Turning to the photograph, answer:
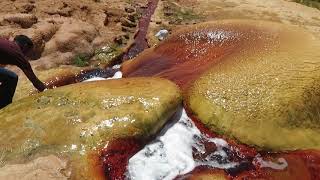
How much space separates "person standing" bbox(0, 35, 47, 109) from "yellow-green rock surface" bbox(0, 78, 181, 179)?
406 mm

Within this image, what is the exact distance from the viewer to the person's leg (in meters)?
7.50

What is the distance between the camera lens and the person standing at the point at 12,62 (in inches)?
277

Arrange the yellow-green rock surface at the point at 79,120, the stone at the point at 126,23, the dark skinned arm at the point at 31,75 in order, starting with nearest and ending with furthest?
the yellow-green rock surface at the point at 79,120 < the dark skinned arm at the point at 31,75 < the stone at the point at 126,23

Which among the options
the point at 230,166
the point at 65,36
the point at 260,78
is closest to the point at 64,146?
the point at 230,166

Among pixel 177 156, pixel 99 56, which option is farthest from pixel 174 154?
pixel 99 56

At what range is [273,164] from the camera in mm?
7172

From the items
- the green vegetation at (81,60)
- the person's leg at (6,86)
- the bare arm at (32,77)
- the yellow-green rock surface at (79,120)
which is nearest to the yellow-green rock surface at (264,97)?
the yellow-green rock surface at (79,120)

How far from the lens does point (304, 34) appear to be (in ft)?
30.4

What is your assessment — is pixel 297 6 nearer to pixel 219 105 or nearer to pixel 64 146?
pixel 219 105

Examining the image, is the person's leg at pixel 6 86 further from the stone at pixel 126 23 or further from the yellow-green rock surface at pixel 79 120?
the stone at pixel 126 23

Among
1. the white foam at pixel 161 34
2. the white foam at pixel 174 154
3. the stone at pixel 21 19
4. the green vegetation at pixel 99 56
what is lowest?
the green vegetation at pixel 99 56

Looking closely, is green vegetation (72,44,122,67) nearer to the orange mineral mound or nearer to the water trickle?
the water trickle

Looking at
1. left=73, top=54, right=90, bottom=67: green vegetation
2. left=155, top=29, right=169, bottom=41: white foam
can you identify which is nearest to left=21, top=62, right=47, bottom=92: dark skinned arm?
left=73, top=54, right=90, bottom=67: green vegetation

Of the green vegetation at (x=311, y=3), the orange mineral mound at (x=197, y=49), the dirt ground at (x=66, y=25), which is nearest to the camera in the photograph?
the orange mineral mound at (x=197, y=49)
